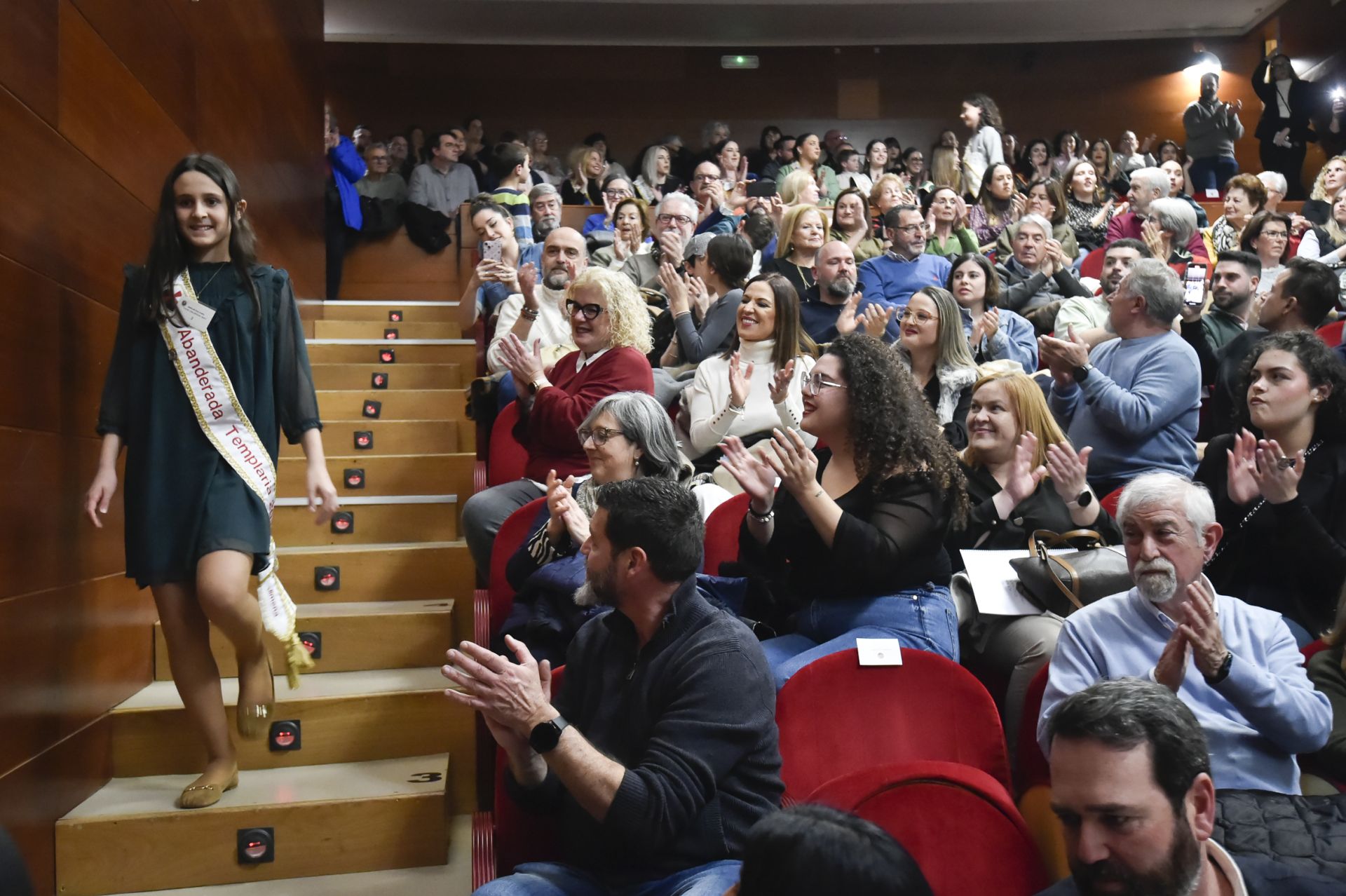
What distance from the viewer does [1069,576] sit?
229 cm

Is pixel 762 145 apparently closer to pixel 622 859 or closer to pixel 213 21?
pixel 213 21

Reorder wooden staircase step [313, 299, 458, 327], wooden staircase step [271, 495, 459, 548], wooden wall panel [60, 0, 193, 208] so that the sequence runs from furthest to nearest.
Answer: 1. wooden staircase step [313, 299, 458, 327]
2. wooden staircase step [271, 495, 459, 548]
3. wooden wall panel [60, 0, 193, 208]

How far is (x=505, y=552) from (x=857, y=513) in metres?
0.85

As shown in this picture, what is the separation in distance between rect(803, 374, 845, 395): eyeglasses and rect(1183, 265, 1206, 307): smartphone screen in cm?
220

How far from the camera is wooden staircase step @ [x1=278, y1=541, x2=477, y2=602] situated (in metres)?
3.12

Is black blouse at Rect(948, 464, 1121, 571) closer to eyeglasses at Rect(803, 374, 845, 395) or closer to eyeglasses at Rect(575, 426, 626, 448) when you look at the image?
eyeglasses at Rect(803, 374, 845, 395)

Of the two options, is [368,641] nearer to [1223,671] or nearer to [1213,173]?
[1223,671]

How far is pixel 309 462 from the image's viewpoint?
2316mm

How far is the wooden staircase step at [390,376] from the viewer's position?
438 cm

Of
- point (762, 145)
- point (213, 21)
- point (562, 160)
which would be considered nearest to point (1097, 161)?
point (762, 145)

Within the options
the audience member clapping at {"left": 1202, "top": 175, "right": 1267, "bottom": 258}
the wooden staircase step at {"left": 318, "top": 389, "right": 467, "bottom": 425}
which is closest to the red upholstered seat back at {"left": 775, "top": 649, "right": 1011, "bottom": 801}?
the wooden staircase step at {"left": 318, "top": 389, "right": 467, "bottom": 425}

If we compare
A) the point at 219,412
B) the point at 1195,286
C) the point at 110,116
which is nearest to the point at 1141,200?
the point at 1195,286

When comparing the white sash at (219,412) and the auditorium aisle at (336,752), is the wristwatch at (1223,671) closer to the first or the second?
the auditorium aisle at (336,752)

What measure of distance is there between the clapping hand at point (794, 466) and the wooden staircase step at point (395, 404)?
7.13 feet
